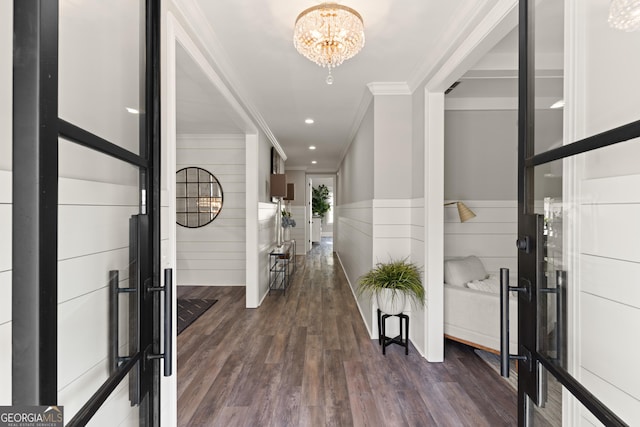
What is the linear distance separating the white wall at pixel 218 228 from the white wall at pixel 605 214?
4731mm

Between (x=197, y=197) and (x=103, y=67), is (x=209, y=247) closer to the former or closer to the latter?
(x=197, y=197)

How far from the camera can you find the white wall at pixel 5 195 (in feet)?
2.30

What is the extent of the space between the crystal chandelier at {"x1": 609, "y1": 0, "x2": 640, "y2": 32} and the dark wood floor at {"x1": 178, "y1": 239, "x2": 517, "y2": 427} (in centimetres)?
204

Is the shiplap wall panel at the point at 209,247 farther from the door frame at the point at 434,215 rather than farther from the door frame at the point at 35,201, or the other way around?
the door frame at the point at 35,201

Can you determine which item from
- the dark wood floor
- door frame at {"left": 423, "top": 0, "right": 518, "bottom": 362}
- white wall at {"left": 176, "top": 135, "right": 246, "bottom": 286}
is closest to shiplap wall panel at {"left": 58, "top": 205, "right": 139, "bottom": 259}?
the dark wood floor

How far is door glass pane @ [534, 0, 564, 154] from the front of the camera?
3.21ft

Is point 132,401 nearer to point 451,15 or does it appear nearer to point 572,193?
point 572,193

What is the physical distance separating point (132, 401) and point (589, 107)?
1.62 metres

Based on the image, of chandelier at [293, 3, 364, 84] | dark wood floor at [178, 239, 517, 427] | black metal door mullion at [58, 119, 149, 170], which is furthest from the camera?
dark wood floor at [178, 239, 517, 427]

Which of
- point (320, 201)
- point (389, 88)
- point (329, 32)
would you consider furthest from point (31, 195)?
point (320, 201)

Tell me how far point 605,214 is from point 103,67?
138 cm

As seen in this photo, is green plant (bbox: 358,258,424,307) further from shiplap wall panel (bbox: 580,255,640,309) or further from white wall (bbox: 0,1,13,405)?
white wall (bbox: 0,1,13,405)

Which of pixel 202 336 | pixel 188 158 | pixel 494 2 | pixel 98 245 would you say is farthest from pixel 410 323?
pixel 188 158

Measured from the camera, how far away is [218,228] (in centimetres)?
532
